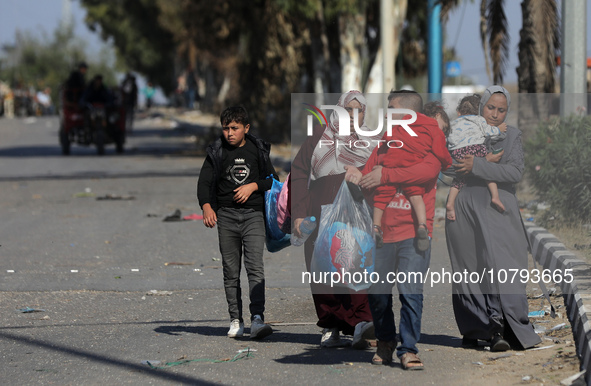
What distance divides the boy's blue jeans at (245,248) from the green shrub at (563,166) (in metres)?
4.55

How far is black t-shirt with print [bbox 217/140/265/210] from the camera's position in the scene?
6777 millimetres

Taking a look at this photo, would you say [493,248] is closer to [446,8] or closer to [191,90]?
[446,8]

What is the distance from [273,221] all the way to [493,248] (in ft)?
4.95

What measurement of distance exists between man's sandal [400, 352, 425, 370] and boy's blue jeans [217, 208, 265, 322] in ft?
4.30

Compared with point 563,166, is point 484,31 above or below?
above

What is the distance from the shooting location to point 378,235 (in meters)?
5.88

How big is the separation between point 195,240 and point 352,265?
235 inches

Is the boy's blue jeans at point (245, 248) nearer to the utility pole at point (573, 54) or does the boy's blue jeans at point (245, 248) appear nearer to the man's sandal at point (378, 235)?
the man's sandal at point (378, 235)

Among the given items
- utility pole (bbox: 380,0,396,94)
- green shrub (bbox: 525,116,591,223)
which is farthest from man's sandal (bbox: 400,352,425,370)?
utility pole (bbox: 380,0,396,94)

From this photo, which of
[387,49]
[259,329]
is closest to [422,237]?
[259,329]

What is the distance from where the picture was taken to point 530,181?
39.1ft

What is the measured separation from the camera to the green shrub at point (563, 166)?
10.4 m

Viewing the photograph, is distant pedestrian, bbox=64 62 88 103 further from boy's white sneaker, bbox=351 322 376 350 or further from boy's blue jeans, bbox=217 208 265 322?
boy's white sneaker, bbox=351 322 376 350

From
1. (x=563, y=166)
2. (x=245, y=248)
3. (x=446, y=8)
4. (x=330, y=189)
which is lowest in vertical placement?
(x=245, y=248)
